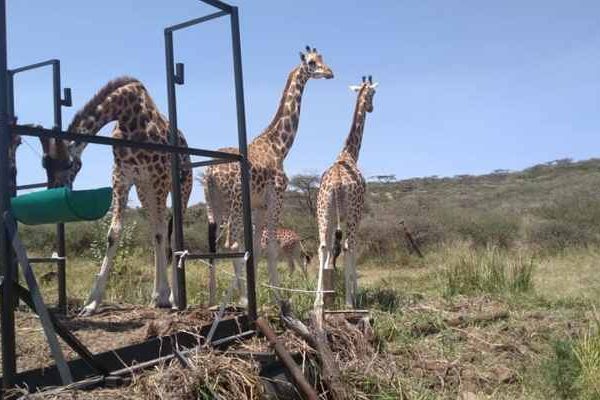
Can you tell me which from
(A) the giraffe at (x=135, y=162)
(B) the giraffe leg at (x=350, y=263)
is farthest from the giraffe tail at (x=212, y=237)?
(B) the giraffe leg at (x=350, y=263)

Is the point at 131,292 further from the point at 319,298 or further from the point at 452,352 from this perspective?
the point at 452,352

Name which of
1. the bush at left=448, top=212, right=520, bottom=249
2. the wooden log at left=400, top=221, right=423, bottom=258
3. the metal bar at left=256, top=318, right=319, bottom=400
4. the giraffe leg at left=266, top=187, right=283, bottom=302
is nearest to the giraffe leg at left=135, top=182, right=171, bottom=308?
the giraffe leg at left=266, top=187, right=283, bottom=302

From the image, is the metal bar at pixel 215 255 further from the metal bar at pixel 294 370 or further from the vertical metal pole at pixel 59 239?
the vertical metal pole at pixel 59 239

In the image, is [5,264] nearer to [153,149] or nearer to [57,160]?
[153,149]

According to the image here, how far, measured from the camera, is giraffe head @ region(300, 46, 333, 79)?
9523 mm

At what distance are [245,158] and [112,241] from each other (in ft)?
6.87

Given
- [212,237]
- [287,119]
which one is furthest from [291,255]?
[212,237]

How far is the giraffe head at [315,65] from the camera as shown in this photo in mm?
9523

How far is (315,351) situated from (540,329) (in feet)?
11.2

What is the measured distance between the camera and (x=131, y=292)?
29.0 feet

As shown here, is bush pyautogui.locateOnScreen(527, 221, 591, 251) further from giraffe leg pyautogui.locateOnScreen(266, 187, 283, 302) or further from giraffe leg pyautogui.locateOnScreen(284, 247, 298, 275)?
giraffe leg pyautogui.locateOnScreen(266, 187, 283, 302)

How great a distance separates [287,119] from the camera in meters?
9.32

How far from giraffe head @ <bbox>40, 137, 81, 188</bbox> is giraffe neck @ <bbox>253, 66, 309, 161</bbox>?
3.48 metres

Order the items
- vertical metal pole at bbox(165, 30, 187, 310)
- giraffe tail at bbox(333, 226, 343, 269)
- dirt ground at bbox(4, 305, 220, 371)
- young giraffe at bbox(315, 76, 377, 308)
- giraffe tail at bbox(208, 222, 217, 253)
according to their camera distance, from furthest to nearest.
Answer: giraffe tail at bbox(333, 226, 343, 269) < young giraffe at bbox(315, 76, 377, 308) < giraffe tail at bbox(208, 222, 217, 253) < vertical metal pole at bbox(165, 30, 187, 310) < dirt ground at bbox(4, 305, 220, 371)
